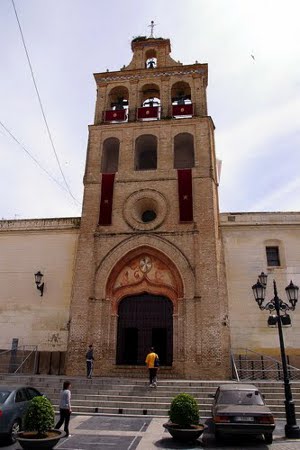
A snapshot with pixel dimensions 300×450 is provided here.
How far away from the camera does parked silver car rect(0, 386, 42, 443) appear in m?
8.83

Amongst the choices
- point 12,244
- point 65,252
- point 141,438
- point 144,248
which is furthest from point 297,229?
point 12,244

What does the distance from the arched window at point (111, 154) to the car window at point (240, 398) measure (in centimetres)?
1550

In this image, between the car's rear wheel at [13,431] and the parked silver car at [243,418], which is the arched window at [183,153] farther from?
the car's rear wheel at [13,431]

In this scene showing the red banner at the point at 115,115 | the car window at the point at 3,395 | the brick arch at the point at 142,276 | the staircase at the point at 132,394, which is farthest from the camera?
the red banner at the point at 115,115

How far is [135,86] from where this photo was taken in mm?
23906

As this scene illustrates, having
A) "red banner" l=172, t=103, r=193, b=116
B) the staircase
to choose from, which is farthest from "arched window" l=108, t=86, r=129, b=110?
the staircase

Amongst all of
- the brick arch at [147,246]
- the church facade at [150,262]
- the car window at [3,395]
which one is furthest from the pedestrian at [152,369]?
the car window at [3,395]

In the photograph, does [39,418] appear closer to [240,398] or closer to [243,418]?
[243,418]

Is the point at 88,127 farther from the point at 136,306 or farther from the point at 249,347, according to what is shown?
the point at 249,347

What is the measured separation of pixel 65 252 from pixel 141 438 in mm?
12621

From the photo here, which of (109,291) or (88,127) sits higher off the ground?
(88,127)

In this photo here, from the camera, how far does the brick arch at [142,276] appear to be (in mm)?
18859

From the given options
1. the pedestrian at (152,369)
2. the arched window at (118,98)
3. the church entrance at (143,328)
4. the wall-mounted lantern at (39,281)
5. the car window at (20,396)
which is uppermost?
the arched window at (118,98)

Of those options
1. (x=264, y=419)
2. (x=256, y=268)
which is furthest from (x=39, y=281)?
(x=264, y=419)
